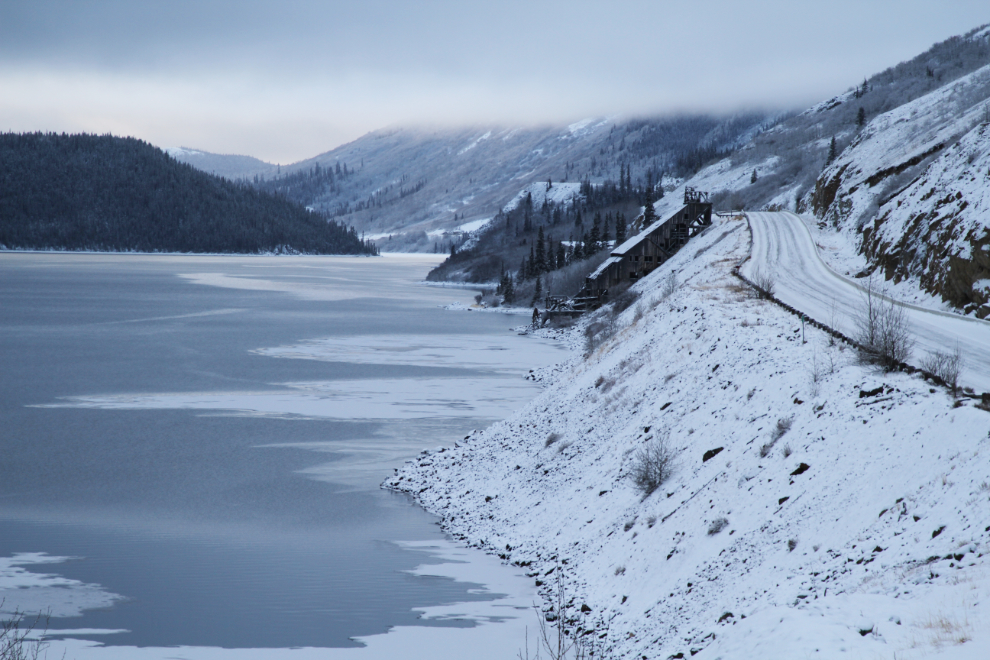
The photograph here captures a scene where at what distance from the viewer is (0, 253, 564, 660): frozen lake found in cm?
1456

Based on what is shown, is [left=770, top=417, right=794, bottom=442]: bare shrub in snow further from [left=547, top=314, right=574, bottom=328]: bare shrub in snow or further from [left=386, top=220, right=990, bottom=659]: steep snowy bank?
[left=547, top=314, right=574, bottom=328]: bare shrub in snow

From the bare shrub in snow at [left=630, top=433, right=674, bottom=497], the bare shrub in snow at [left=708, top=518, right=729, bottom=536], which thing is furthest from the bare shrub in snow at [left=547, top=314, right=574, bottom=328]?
the bare shrub in snow at [left=708, top=518, right=729, bottom=536]

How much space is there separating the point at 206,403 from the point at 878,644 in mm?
34610

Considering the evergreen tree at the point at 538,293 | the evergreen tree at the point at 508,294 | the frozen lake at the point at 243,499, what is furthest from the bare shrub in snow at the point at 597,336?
the evergreen tree at the point at 508,294

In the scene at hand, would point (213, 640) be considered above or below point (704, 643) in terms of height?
below

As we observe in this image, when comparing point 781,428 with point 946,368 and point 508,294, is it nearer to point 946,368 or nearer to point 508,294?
point 946,368

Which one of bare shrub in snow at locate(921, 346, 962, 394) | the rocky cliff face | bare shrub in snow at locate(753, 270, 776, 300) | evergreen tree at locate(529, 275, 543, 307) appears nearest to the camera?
bare shrub in snow at locate(921, 346, 962, 394)

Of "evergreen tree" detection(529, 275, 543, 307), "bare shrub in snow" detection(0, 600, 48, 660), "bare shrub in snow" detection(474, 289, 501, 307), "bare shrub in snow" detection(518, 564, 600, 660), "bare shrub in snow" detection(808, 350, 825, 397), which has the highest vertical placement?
"bare shrub in snow" detection(808, 350, 825, 397)

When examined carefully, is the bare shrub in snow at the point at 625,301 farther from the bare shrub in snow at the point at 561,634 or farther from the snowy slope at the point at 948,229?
the bare shrub in snow at the point at 561,634

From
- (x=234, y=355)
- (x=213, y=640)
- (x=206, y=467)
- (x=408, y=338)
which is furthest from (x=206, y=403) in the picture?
(x=408, y=338)

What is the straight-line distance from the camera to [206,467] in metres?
26.2

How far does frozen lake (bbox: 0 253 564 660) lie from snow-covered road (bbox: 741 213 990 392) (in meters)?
11.0

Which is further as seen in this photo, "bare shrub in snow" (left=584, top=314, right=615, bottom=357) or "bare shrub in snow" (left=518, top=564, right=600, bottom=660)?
"bare shrub in snow" (left=584, top=314, right=615, bottom=357)

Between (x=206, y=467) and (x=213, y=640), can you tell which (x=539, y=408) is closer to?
(x=206, y=467)
